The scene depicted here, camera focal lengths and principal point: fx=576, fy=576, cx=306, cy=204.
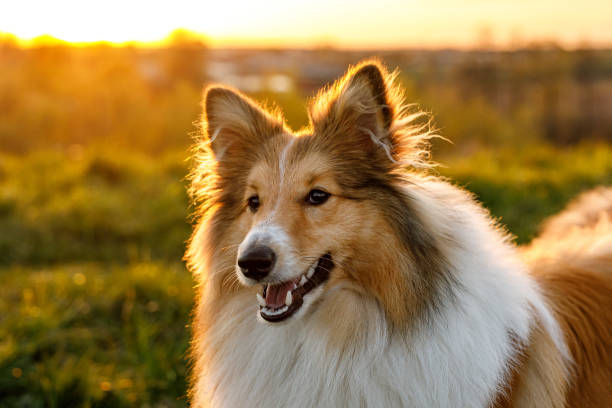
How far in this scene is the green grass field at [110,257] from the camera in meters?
4.29

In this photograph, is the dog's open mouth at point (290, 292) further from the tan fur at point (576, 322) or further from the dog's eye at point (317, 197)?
the tan fur at point (576, 322)

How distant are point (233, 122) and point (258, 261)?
1.01 m

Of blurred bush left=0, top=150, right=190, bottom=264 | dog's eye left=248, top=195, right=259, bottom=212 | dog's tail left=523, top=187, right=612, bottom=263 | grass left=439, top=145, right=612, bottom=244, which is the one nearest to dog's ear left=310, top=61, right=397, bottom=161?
dog's eye left=248, top=195, right=259, bottom=212

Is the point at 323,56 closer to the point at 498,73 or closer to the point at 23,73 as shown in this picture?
the point at 498,73

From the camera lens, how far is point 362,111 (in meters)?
2.74

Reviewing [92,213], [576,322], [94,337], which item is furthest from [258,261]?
[92,213]

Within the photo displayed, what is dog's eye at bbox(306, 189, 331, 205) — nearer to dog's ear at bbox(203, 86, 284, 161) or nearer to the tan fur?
dog's ear at bbox(203, 86, 284, 161)

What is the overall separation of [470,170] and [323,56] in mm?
57216

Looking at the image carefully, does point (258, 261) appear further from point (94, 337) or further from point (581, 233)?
point (94, 337)

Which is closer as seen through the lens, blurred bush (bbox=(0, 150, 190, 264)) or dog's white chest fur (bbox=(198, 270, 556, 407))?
dog's white chest fur (bbox=(198, 270, 556, 407))

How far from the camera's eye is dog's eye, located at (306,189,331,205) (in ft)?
8.96

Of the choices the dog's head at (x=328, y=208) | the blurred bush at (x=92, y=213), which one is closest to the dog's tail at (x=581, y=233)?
the dog's head at (x=328, y=208)

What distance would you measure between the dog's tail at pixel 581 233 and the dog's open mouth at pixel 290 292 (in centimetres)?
153

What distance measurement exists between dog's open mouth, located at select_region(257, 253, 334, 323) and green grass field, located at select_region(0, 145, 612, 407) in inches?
49.6
